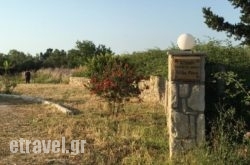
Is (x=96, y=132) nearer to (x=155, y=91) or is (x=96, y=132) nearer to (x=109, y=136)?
(x=109, y=136)

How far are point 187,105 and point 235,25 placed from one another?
211 inches

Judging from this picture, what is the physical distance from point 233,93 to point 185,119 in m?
1.38

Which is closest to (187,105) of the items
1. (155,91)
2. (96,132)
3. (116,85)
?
(96,132)

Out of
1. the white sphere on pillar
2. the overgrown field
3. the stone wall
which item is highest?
the white sphere on pillar

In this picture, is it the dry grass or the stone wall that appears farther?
the stone wall

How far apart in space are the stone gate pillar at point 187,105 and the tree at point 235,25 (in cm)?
474

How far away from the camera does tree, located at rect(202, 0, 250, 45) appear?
12188 millimetres

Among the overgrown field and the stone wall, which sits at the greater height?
the stone wall

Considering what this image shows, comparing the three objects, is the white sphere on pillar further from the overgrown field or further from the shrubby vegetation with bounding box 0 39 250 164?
the overgrown field

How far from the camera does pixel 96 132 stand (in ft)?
32.5

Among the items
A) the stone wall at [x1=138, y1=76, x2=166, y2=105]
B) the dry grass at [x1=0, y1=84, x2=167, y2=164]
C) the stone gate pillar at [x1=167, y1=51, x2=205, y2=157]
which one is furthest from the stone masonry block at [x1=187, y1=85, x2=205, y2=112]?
the stone wall at [x1=138, y1=76, x2=166, y2=105]

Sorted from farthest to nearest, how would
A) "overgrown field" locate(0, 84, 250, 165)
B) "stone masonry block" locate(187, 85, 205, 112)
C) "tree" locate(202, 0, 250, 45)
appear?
"tree" locate(202, 0, 250, 45)
"stone masonry block" locate(187, 85, 205, 112)
"overgrown field" locate(0, 84, 250, 165)

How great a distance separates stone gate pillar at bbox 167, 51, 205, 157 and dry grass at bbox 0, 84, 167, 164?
0.46 metres

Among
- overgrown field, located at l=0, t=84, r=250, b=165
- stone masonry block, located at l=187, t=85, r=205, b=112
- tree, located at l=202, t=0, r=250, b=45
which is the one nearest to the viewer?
overgrown field, located at l=0, t=84, r=250, b=165
